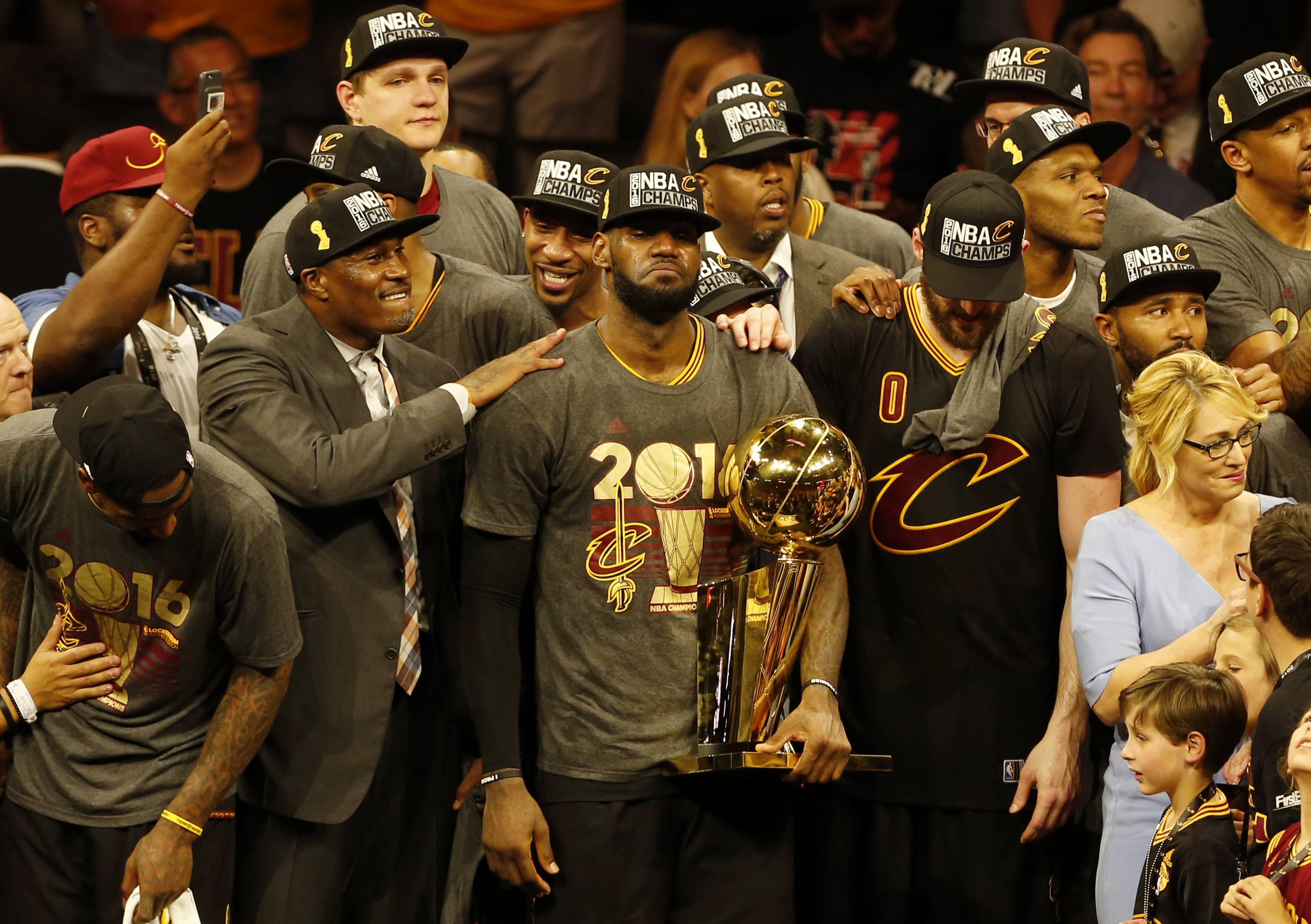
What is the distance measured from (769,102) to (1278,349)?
1.75 metres

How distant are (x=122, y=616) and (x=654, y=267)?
153cm

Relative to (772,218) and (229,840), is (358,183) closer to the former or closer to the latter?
(772,218)

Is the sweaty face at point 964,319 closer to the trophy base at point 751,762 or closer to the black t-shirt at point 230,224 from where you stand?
the trophy base at point 751,762

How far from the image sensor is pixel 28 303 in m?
4.93

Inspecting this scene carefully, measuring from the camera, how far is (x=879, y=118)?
779 centimetres

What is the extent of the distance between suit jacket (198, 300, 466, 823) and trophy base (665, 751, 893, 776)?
31.7 inches

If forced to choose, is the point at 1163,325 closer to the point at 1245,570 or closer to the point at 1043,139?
the point at 1043,139

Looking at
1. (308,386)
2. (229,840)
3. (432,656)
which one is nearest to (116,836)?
(229,840)

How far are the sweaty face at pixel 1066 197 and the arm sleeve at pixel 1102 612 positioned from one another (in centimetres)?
107

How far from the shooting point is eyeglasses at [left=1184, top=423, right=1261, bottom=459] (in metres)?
3.97

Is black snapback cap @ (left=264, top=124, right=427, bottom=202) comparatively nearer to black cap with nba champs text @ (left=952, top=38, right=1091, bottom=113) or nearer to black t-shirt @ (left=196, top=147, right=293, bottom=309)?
black cap with nba champs text @ (left=952, top=38, right=1091, bottom=113)

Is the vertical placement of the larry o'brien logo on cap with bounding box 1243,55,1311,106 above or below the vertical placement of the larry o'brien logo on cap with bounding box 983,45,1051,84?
below

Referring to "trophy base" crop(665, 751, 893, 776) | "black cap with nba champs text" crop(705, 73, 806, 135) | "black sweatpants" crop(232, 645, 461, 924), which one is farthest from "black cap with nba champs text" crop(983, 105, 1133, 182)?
"black sweatpants" crop(232, 645, 461, 924)

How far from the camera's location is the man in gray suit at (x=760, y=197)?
5141 millimetres
